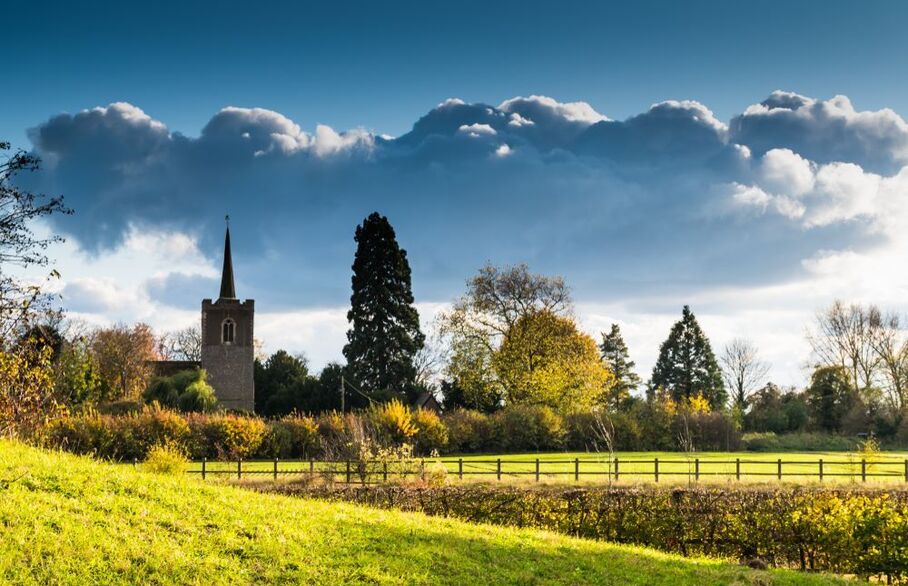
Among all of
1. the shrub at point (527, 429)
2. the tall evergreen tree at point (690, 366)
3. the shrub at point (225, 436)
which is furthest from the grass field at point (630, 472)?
the tall evergreen tree at point (690, 366)

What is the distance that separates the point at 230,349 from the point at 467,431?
2491cm

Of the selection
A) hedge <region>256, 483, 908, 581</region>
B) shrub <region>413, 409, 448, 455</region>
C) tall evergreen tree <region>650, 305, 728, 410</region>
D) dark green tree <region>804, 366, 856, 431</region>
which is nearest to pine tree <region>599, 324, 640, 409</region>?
tall evergreen tree <region>650, 305, 728, 410</region>

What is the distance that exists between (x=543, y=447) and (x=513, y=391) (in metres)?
6.80

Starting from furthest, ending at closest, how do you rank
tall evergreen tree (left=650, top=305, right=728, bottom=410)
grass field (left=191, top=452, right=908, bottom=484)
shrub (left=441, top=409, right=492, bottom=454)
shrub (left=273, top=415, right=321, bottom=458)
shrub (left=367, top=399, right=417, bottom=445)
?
tall evergreen tree (left=650, top=305, right=728, bottom=410), shrub (left=441, top=409, right=492, bottom=454), shrub (left=273, top=415, right=321, bottom=458), shrub (left=367, top=399, right=417, bottom=445), grass field (left=191, top=452, right=908, bottom=484)

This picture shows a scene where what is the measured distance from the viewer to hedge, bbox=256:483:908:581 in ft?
55.1

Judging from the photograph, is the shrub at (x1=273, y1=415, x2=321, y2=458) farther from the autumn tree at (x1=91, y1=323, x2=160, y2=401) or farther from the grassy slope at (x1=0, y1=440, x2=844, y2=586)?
the grassy slope at (x1=0, y1=440, x2=844, y2=586)

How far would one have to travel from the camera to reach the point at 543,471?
32.2 meters

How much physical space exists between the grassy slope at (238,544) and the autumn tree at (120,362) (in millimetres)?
51352

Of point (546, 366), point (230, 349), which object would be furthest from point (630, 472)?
point (230, 349)

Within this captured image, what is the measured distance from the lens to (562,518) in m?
19.6

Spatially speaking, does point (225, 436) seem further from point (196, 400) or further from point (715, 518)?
point (715, 518)

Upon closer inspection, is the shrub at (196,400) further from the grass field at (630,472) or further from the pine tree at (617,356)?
the pine tree at (617,356)

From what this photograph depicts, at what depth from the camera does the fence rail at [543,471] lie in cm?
2670

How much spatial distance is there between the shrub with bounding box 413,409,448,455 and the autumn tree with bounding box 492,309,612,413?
1082 cm
